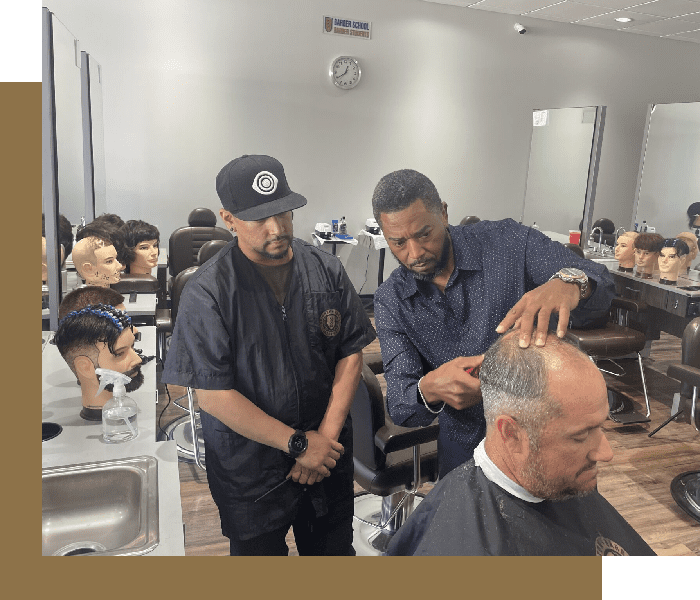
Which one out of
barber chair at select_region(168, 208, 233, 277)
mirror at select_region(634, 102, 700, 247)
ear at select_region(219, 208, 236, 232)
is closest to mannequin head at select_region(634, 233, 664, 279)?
mirror at select_region(634, 102, 700, 247)

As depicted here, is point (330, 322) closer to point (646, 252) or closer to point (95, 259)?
point (95, 259)

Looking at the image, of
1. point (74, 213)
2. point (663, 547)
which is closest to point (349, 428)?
point (663, 547)

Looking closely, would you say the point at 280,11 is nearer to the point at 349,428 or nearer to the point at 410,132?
the point at 410,132

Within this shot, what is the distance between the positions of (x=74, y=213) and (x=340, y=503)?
3.02 metres

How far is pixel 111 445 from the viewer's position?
5.41 ft

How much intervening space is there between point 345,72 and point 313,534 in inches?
219

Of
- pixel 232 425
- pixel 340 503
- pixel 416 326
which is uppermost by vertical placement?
pixel 416 326

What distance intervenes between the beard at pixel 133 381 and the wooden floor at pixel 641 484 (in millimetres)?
585

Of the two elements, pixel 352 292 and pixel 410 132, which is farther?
pixel 410 132

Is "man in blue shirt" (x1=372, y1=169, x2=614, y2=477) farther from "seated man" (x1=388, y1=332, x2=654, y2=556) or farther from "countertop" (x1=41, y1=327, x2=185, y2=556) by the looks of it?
"countertop" (x1=41, y1=327, x2=185, y2=556)

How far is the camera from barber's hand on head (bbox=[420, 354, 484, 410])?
132 centimetres

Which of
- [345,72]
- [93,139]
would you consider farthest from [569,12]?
[93,139]

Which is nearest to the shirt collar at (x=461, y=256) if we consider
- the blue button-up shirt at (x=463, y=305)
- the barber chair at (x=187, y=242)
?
the blue button-up shirt at (x=463, y=305)

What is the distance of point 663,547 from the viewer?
102 inches
